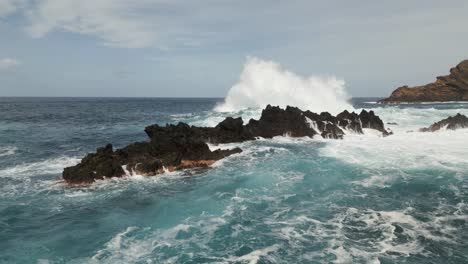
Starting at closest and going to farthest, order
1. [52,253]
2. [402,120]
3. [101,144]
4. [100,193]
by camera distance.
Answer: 1. [52,253]
2. [100,193]
3. [101,144]
4. [402,120]

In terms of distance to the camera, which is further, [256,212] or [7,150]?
[7,150]

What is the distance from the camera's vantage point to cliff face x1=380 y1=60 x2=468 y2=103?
4528 inches

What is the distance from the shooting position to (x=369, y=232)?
1211cm

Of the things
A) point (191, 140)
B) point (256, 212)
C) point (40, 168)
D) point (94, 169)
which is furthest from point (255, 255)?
point (40, 168)

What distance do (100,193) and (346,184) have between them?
1231cm

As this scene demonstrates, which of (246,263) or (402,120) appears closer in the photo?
(246,263)

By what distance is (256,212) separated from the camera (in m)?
14.4

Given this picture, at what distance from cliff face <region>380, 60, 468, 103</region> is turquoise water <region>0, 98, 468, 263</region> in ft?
354

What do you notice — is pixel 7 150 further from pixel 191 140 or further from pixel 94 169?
pixel 191 140

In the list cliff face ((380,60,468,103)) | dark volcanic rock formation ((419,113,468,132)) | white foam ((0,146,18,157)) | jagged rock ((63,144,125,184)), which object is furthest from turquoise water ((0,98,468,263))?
cliff face ((380,60,468,103))

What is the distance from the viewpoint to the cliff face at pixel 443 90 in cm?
11500

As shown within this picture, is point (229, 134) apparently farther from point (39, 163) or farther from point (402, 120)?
point (402, 120)

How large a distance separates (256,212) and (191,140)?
33.6 ft

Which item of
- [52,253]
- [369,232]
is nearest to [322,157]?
[369,232]
